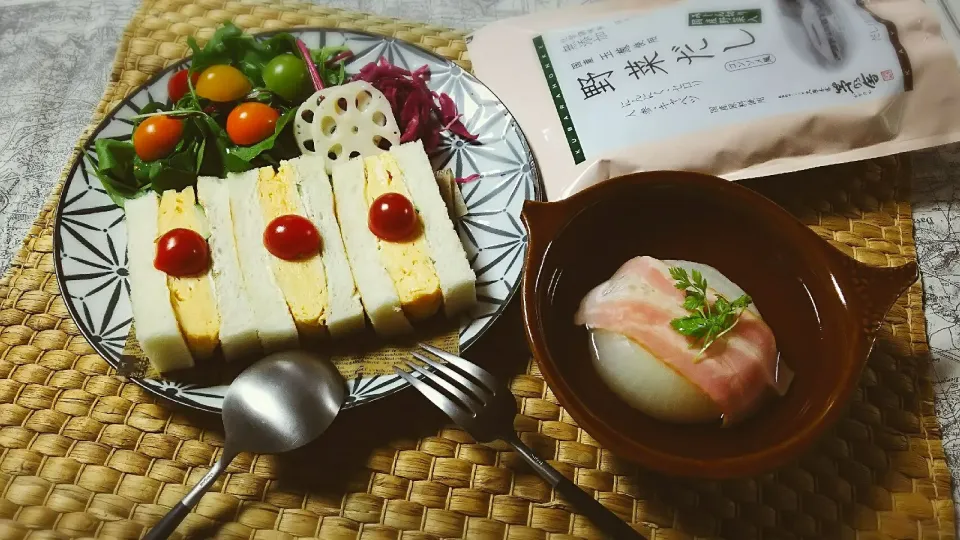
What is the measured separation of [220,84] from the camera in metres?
2.35

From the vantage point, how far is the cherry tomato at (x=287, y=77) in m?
2.36

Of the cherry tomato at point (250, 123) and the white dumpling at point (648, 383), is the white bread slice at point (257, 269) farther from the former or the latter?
the white dumpling at point (648, 383)

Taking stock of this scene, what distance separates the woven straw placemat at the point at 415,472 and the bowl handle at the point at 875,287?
1.37 feet

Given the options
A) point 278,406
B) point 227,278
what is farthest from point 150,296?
point 278,406

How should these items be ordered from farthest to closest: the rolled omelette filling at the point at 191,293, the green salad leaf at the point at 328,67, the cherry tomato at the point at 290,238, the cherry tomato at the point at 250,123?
the green salad leaf at the point at 328,67
the cherry tomato at the point at 250,123
the cherry tomato at the point at 290,238
the rolled omelette filling at the point at 191,293

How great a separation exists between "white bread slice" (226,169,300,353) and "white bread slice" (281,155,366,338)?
12 cm

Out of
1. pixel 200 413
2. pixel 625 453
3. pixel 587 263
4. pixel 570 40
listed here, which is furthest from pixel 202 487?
pixel 570 40

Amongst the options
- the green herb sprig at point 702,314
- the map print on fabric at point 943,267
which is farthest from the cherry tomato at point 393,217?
the map print on fabric at point 943,267

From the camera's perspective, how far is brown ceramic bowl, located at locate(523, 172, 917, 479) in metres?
1.48

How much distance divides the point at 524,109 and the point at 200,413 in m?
Result: 1.44

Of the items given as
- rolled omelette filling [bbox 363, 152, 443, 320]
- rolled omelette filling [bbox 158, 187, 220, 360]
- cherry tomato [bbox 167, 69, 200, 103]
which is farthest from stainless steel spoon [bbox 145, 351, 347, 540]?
cherry tomato [bbox 167, 69, 200, 103]

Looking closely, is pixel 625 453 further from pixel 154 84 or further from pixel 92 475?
pixel 154 84

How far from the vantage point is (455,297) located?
75.9 inches

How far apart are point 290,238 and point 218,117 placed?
0.71m
